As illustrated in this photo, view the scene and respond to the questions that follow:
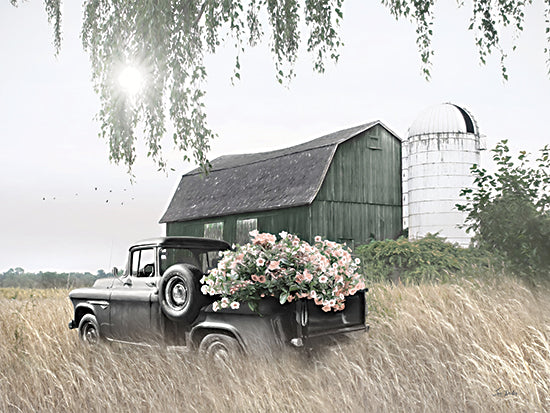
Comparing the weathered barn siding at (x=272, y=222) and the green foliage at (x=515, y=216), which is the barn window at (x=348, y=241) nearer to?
the weathered barn siding at (x=272, y=222)

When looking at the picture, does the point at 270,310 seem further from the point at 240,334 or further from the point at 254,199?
the point at 254,199

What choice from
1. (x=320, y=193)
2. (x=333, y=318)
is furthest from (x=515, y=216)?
(x=320, y=193)

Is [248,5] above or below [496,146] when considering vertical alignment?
above

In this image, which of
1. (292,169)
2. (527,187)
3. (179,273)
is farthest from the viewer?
(292,169)

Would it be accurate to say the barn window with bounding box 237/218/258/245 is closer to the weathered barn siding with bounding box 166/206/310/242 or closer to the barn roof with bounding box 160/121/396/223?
the weathered barn siding with bounding box 166/206/310/242

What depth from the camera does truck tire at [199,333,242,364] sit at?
5.65m

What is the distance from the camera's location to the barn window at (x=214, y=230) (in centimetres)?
2302

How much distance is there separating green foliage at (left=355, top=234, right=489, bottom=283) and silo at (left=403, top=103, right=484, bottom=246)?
15.6 ft

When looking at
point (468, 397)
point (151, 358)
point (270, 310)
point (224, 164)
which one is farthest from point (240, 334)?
point (224, 164)

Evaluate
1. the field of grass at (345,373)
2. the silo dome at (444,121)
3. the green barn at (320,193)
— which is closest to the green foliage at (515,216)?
the field of grass at (345,373)

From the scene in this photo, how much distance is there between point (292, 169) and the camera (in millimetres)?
21453

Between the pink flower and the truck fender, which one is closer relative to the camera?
the truck fender

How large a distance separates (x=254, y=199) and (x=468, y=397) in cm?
1711

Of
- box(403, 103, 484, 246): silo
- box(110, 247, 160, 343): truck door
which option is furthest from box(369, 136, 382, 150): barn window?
box(110, 247, 160, 343): truck door
